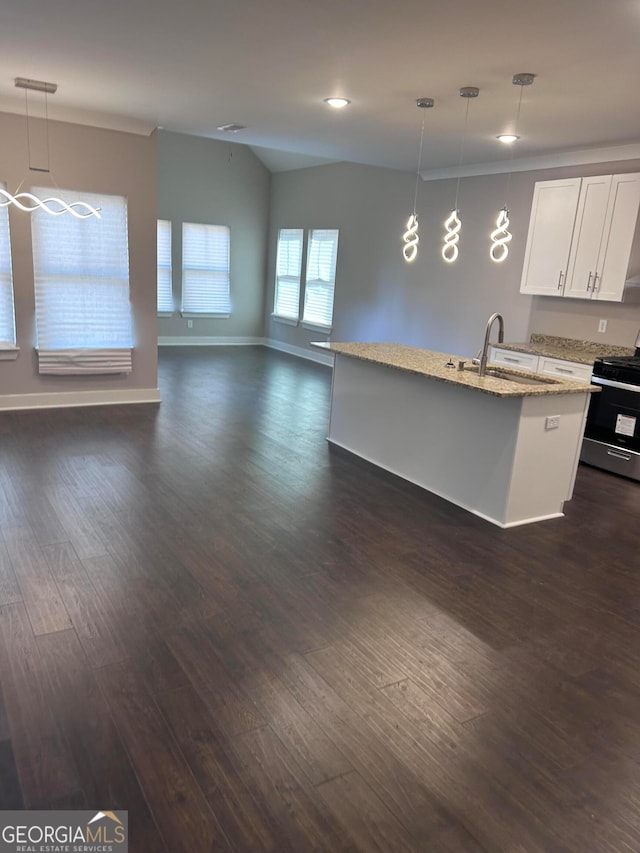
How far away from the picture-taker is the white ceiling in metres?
2.78

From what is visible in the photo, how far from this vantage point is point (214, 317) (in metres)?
10.4

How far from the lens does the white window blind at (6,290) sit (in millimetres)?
5371

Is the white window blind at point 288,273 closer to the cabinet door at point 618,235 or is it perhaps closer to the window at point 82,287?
the window at point 82,287

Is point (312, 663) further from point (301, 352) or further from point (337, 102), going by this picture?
point (301, 352)

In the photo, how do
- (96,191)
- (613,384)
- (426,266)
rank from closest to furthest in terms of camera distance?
1. (613,384)
2. (96,191)
3. (426,266)

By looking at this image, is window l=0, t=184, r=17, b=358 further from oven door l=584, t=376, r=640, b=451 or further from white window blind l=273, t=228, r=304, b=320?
oven door l=584, t=376, r=640, b=451

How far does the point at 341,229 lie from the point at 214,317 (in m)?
2.79

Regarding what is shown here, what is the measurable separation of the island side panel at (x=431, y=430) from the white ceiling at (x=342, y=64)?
72.7 inches

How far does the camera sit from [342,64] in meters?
3.48

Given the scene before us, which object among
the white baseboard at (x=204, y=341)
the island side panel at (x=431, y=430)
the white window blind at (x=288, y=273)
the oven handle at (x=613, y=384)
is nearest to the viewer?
the island side panel at (x=431, y=430)

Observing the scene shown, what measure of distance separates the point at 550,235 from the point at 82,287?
14.3ft

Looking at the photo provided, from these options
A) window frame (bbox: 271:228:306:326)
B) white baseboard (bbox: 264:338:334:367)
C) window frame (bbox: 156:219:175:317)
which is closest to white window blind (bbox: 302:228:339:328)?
window frame (bbox: 271:228:306:326)

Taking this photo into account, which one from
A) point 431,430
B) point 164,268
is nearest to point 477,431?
point 431,430

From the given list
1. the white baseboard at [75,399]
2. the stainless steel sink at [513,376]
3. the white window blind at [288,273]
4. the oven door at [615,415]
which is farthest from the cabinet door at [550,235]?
the white window blind at [288,273]
